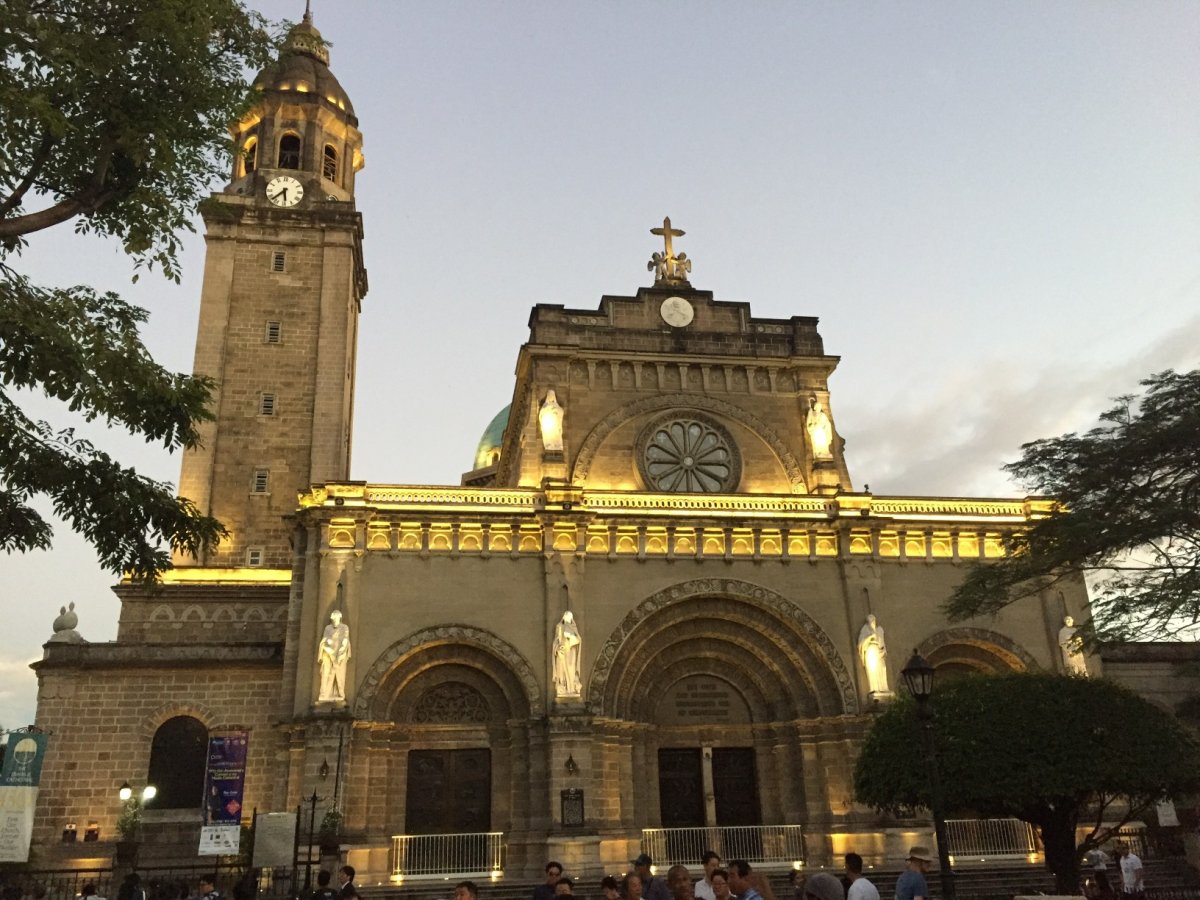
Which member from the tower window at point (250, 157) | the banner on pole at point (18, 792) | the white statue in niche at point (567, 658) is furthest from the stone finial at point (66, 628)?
the tower window at point (250, 157)

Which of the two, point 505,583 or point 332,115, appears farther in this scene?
point 332,115

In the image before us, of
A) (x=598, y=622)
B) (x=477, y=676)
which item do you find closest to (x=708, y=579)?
(x=598, y=622)

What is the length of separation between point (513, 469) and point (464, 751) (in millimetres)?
11246

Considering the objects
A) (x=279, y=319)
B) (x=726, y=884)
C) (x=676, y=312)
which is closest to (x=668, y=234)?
(x=676, y=312)

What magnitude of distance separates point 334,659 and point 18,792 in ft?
25.0

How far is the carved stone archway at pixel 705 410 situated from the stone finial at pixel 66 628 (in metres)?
15.9

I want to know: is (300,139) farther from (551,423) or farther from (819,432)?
(819,432)

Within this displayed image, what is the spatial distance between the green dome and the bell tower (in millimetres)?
17603

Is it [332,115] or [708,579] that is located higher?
[332,115]

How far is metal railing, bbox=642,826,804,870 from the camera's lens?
26.4 metres

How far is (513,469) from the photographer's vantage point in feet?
116

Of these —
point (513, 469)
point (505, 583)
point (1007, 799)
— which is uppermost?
point (513, 469)

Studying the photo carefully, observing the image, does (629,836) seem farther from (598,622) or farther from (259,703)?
(259,703)

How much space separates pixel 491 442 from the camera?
59969 mm
